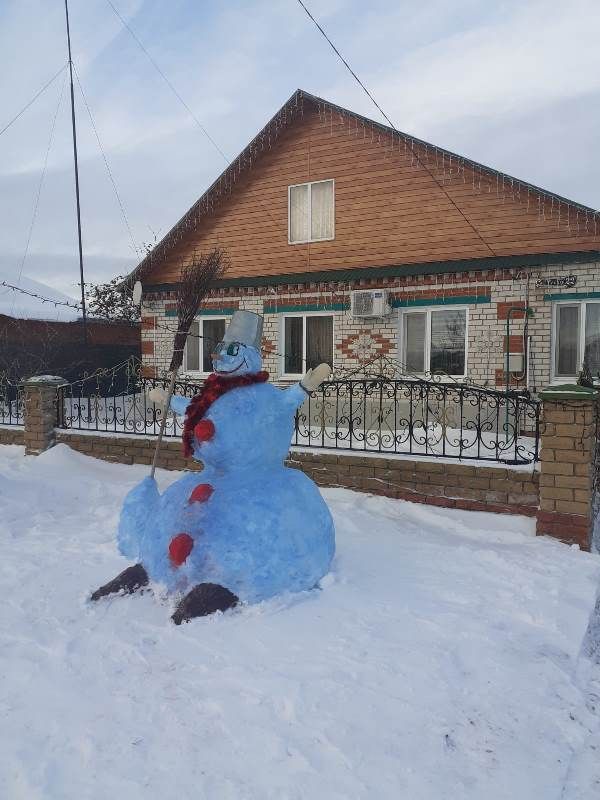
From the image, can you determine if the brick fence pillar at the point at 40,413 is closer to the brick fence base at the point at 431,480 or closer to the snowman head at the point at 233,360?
the brick fence base at the point at 431,480

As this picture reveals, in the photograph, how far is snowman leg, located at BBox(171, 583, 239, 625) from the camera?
3.38m

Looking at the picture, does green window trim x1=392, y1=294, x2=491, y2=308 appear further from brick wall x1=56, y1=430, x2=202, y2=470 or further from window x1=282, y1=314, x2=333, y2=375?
brick wall x1=56, y1=430, x2=202, y2=470

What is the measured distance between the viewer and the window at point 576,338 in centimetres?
934

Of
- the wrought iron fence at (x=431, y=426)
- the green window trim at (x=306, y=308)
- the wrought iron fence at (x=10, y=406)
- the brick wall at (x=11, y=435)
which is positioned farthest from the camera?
the green window trim at (x=306, y=308)

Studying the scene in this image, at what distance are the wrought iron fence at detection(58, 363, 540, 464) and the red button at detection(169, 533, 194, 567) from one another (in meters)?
2.08

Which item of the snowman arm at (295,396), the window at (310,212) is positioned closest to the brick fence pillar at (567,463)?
the snowman arm at (295,396)

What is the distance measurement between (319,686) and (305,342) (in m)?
9.17

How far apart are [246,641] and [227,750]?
2.79ft

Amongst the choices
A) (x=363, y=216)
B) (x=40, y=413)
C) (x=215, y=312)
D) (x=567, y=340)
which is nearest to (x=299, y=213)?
(x=363, y=216)

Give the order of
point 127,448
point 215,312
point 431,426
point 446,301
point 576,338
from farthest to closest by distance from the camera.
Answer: point 215,312, point 446,301, point 576,338, point 431,426, point 127,448

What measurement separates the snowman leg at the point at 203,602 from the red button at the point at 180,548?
206 millimetres

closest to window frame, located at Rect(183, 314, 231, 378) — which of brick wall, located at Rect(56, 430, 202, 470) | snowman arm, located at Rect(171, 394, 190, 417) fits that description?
brick wall, located at Rect(56, 430, 202, 470)

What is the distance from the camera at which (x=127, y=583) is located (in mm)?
3758

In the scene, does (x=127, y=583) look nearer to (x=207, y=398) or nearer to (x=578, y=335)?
(x=207, y=398)
